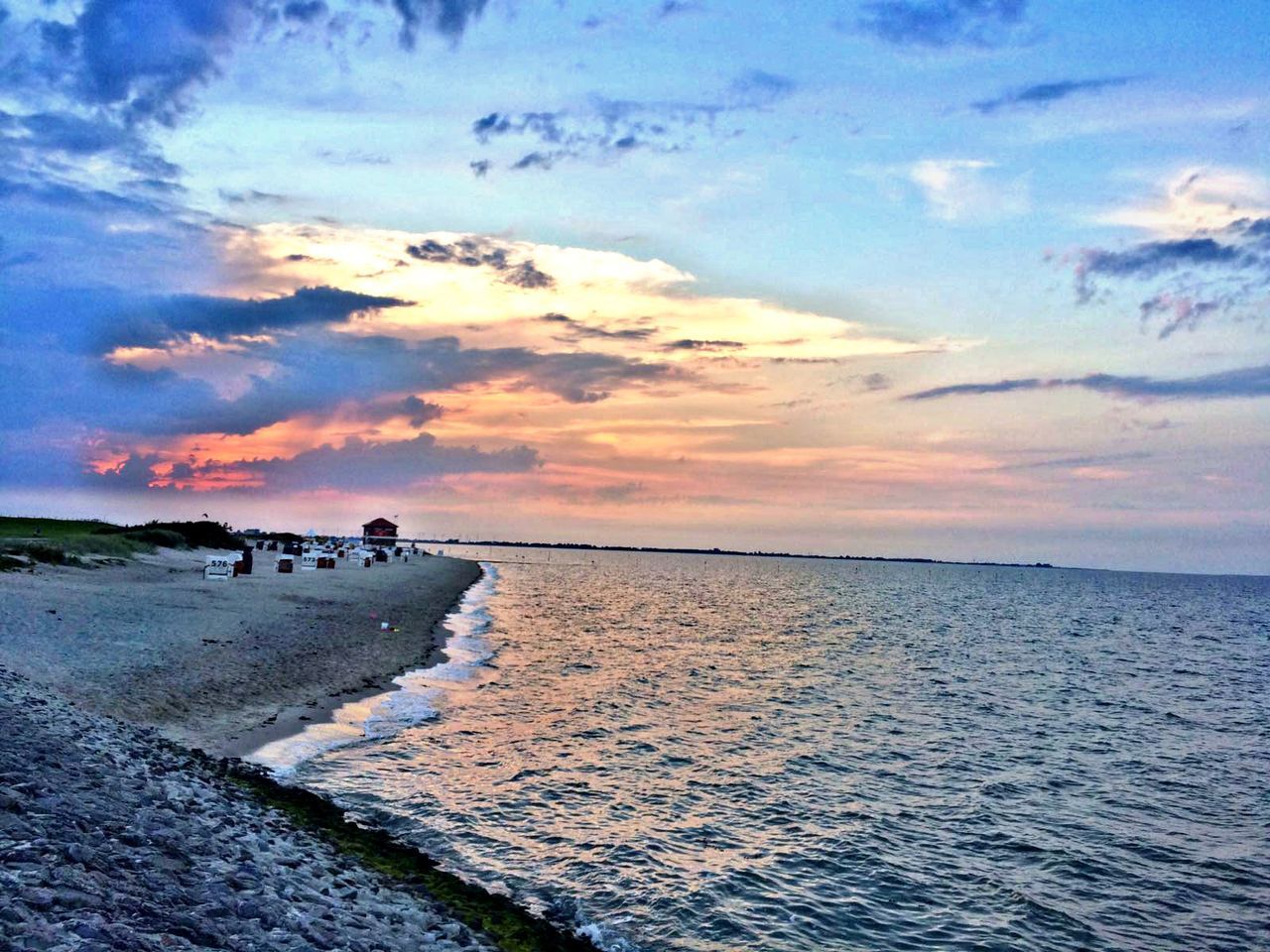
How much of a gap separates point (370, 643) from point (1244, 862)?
110 feet

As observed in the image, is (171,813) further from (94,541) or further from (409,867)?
(94,541)

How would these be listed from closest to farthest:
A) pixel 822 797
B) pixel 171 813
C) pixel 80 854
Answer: pixel 80 854, pixel 171 813, pixel 822 797

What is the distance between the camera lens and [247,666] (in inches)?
1125

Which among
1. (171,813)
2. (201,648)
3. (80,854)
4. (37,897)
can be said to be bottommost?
(201,648)

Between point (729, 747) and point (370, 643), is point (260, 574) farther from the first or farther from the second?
A: point (729, 747)

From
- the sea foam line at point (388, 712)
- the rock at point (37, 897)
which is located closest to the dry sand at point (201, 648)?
the sea foam line at point (388, 712)

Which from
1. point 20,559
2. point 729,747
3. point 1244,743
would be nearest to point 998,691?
→ point 1244,743

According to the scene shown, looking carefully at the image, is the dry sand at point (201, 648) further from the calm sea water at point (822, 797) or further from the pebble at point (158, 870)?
the pebble at point (158, 870)

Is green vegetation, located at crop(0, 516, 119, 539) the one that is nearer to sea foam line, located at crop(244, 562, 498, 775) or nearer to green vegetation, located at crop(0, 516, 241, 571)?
green vegetation, located at crop(0, 516, 241, 571)

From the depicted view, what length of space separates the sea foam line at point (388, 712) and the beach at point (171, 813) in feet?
2.53

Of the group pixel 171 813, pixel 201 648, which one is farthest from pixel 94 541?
pixel 171 813

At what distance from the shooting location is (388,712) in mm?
26469

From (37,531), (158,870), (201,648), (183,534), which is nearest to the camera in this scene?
(158,870)

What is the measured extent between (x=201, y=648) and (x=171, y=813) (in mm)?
19668
